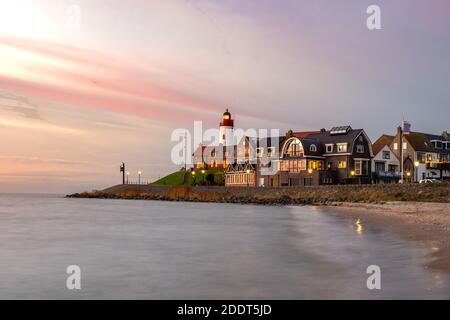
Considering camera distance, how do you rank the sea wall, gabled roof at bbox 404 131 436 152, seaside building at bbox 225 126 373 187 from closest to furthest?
1. the sea wall
2. seaside building at bbox 225 126 373 187
3. gabled roof at bbox 404 131 436 152

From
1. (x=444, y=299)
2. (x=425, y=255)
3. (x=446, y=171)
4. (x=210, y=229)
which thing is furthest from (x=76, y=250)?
(x=446, y=171)

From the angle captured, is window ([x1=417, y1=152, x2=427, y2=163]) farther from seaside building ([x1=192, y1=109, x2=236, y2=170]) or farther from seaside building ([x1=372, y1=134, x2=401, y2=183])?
seaside building ([x1=192, y1=109, x2=236, y2=170])

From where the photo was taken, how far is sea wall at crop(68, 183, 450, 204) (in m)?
58.8

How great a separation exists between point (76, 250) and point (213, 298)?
14.6 metres

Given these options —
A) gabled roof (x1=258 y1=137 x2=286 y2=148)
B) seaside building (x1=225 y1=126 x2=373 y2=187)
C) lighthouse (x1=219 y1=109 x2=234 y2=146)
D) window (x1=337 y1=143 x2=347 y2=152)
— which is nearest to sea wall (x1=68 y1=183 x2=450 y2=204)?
seaside building (x1=225 y1=126 x2=373 y2=187)

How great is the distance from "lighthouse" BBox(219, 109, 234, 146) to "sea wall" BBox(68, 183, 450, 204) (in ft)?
76.3

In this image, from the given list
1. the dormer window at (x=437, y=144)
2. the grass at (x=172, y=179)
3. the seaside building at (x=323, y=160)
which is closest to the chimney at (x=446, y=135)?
the dormer window at (x=437, y=144)

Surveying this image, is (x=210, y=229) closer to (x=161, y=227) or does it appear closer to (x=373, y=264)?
(x=161, y=227)

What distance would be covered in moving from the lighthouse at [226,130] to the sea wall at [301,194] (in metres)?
23.3

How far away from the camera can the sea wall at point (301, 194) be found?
58.8 m

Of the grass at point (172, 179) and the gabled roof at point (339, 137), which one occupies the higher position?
the gabled roof at point (339, 137)

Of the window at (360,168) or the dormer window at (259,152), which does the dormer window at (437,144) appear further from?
the dormer window at (259,152)

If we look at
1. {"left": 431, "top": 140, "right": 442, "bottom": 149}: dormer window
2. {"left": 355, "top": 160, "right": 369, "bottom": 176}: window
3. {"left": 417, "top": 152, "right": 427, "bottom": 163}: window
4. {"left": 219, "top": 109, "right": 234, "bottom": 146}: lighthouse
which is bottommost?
{"left": 355, "top": 160, "right": 369, "bottom": 176}: window

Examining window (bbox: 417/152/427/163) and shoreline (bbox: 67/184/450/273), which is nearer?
shoreline (bbox: 67/184/450/273)
